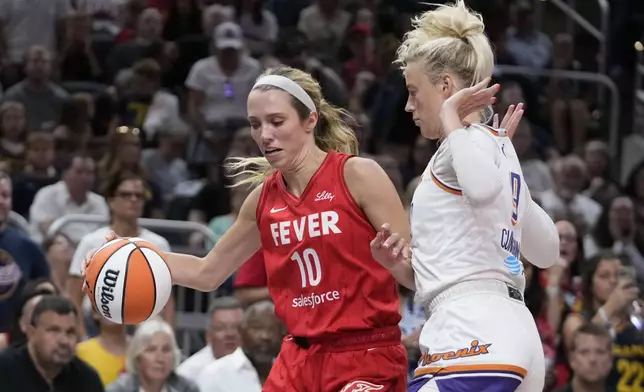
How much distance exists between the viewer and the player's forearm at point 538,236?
15.5 ft

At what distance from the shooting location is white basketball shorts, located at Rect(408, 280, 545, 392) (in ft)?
13.9

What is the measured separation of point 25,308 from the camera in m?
7.46

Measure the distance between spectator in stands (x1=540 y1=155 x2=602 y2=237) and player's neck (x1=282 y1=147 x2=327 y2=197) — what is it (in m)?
6.49

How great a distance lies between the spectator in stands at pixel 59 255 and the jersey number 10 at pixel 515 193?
5.19 metres

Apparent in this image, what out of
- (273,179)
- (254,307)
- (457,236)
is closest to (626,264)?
(254,307)

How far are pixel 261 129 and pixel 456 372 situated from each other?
1.26m

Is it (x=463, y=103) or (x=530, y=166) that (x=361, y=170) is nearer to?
(x=463, y=103)

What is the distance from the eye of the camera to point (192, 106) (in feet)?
41.3

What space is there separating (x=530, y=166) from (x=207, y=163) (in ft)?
9.48

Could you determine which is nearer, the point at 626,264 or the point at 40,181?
the point at 626,264

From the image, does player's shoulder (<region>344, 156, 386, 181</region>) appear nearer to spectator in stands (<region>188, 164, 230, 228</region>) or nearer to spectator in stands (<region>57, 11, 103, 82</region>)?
spectator in stands (<region>188, 164, 230, 228</region>)

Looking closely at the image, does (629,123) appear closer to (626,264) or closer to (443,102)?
(626,264)

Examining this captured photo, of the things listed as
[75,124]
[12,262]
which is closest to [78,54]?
[75,124]

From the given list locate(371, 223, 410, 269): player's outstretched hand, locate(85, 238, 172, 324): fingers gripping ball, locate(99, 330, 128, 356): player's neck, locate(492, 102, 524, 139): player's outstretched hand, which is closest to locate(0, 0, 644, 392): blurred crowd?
locate(99, 330, 128, 356): player's neck
